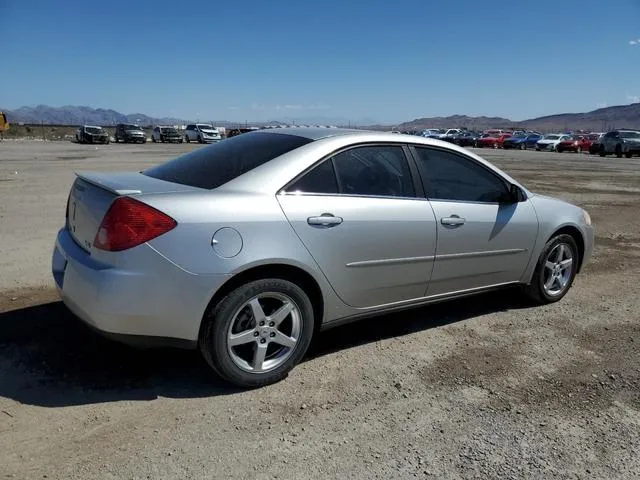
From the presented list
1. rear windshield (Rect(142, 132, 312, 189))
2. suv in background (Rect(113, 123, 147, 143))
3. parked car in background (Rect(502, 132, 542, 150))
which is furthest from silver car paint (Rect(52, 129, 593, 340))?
parked car in background (Rect(502, 132, 542, 150))

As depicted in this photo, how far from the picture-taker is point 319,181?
11.8ft

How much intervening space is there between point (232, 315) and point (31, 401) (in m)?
1.25

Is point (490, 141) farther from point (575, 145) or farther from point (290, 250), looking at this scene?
point (290, 250)

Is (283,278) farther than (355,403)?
Yes

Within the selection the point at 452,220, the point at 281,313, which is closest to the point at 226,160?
the point at 281,313

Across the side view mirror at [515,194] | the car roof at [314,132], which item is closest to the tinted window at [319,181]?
the car roof at [314,132]

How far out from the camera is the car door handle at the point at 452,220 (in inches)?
162

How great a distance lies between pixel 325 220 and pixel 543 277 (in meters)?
2.59

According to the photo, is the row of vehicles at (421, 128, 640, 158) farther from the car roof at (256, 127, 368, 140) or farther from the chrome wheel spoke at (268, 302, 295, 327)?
the chrome wheel spoke at (268, 302, 295, 327)

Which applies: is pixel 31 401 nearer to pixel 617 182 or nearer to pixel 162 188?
pixel 162 188

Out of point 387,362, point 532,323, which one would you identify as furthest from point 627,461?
point 532,323

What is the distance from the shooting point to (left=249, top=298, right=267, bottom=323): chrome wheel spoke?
3275 millimetres

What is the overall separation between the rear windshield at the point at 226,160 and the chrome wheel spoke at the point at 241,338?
3.05 feet

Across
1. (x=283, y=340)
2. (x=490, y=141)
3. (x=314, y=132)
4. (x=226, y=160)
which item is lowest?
(x=490, y=141)
